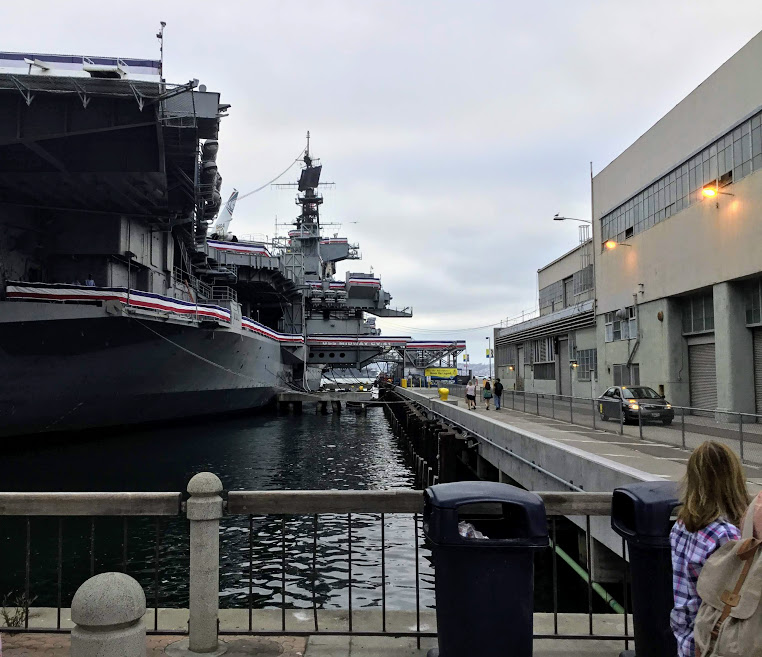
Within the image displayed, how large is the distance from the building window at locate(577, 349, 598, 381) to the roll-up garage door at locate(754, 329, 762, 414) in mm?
13689

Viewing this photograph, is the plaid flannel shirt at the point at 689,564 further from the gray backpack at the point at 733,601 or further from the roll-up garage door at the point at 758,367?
the roll-up garage door at the point at 758,367

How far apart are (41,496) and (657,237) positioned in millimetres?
27457

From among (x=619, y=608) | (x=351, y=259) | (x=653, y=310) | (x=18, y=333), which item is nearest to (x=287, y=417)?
(x=18, y=333)

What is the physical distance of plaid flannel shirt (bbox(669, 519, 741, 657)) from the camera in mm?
3221

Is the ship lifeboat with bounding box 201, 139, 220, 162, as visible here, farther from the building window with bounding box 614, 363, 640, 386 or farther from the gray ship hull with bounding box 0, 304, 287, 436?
the building window with bounding box 614, 363, 640, 386

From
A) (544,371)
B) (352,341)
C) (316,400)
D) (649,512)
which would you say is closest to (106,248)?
(316,400)

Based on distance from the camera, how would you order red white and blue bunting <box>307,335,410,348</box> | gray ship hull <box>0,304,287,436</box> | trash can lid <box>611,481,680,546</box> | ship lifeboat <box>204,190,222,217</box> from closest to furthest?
1. trash can lid <box>611,481,680,546</box>
2. gray ship hull <box>0,304,287,436</box>
3. ship lifeboat <box>204,190,222,217</box>
4. red white and blue bunting <box>307,335,410,348</box>

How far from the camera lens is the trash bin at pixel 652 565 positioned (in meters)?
4.10

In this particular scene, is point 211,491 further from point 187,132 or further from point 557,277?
point 557,277

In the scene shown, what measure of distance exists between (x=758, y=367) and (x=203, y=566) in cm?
2266

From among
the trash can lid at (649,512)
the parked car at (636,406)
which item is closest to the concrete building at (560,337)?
the parked car at (636,406)

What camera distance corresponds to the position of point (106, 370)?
29359 mm

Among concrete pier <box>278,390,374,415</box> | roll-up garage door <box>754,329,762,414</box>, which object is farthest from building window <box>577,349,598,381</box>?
concrete pier <box>278,390,374,415</box>

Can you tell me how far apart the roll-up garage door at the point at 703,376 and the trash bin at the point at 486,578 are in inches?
924
